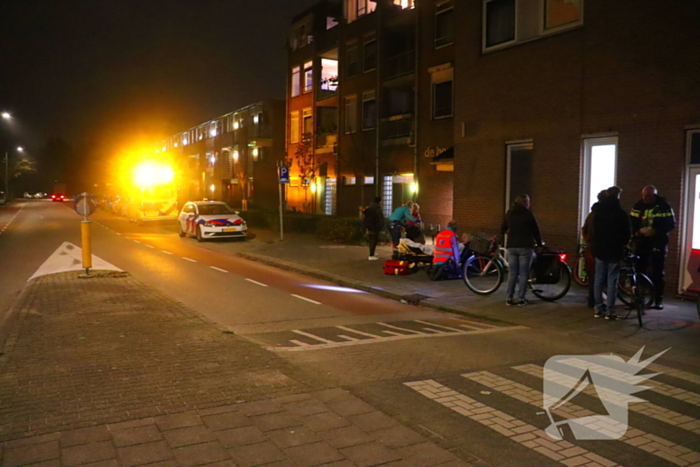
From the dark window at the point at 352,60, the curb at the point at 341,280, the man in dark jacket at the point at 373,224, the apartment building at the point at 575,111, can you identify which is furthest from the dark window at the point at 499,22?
the dark window at the point at 352,60

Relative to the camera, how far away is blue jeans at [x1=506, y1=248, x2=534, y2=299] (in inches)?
410

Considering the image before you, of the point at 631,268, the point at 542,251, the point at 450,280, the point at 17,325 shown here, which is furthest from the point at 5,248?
the point at 631,268

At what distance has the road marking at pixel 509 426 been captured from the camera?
14.3 ft

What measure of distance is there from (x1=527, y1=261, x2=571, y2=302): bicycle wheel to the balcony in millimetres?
15885

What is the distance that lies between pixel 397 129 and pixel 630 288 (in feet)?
63.0

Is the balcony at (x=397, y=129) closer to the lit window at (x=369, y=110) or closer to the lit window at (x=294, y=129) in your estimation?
the lit window at (x=369, y=110)

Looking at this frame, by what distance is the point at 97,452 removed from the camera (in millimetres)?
4344

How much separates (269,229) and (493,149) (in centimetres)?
1558

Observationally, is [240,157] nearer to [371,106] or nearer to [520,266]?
[371,106]

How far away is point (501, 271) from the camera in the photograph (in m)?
11.7

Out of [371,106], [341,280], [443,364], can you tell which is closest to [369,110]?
[371,106]

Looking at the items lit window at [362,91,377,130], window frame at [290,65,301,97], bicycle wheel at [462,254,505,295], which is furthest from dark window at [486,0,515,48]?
window frame at [290,65,301,97]

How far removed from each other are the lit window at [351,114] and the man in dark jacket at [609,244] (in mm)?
22979

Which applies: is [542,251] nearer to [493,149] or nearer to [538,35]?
[493,149]
